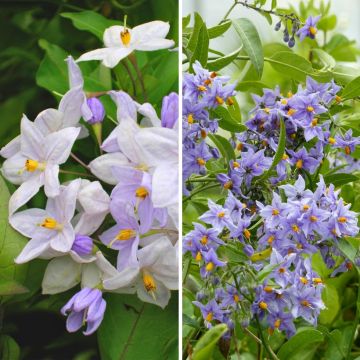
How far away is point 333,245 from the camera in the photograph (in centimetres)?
51

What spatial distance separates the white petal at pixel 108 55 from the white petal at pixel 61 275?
0.13m

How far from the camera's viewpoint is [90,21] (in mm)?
473

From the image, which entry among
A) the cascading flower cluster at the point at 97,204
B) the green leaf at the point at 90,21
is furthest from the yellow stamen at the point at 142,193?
the green leaf at the point at 90,21

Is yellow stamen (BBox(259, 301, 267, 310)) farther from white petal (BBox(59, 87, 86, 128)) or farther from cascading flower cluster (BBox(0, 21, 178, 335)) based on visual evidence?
white petal (BBox(59, 87, 86, 128))

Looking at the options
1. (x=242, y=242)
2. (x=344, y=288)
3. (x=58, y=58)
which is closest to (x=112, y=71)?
(x=58, y=58)

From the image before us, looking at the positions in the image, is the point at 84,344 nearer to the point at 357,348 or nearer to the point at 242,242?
the point at 242,242

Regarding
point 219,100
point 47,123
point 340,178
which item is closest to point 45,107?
point 47,123

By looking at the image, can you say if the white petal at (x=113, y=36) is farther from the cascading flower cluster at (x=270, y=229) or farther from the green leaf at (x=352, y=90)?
the green leaf at (x=352, y=90)

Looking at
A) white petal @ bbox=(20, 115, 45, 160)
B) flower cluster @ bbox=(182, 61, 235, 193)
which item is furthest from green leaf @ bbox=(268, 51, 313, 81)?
white petal @ bbox=(20, 115, 45, 160)

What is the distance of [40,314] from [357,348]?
0.95 feet

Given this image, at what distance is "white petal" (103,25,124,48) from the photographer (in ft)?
1.56

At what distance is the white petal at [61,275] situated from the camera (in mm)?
459

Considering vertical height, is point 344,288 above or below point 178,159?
below

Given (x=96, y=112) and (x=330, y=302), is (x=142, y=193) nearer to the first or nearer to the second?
(x=96, y=112)
